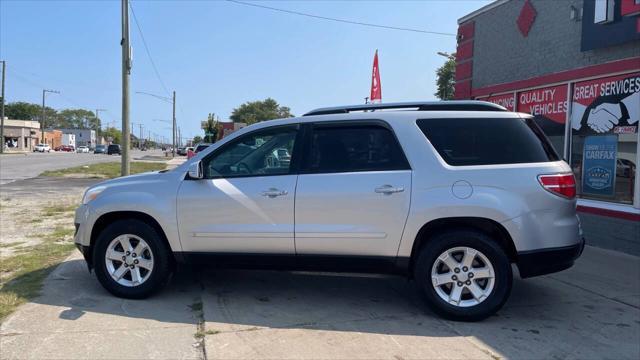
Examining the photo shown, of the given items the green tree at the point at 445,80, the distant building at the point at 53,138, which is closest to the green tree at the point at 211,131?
the green tree at the point at 445,80

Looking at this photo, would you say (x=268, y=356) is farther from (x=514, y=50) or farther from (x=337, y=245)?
(x=514, y=50)

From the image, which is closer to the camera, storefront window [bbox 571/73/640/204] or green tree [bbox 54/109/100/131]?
storefront window [bbox 571/73/640/204]

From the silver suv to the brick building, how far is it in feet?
12.6

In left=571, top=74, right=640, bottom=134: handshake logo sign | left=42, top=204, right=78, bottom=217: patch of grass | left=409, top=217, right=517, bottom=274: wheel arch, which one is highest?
left=571, top=74, right=640, bottom=134: handshake logo sign

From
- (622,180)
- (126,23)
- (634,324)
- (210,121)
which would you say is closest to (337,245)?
(634,324)

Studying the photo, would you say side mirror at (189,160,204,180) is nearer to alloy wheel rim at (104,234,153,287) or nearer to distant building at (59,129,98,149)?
alloy wheel rim at (104,234,153,287)

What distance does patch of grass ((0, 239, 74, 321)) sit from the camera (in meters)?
5.24

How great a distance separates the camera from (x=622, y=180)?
27.0 ft

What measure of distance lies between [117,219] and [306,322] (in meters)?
2.19

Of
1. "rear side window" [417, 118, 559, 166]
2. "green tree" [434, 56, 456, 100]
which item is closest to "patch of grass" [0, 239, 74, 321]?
"rear side window" [417, 118, 559, 166]

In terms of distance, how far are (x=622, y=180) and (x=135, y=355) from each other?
7344 millimetres

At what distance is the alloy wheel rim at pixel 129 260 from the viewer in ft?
17.5

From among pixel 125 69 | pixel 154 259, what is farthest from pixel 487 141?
pixel 125 69

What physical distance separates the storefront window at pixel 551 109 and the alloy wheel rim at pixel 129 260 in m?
6.90
